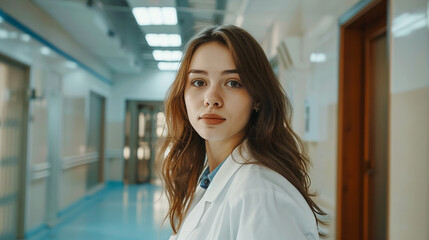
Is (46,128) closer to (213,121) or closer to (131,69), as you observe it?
(131,69)

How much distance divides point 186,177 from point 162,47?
5415 millimetres

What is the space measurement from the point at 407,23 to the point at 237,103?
1.32 metres

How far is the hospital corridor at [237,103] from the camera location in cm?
179

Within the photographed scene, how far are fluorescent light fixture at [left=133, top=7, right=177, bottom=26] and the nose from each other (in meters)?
3.54

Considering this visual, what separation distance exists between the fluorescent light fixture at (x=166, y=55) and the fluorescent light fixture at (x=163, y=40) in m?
0.52

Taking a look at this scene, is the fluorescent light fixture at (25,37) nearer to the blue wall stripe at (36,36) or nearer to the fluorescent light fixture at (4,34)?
the blue wall stripe at (36,36)

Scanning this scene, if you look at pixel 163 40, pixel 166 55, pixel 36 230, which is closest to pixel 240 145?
pixel 36 230

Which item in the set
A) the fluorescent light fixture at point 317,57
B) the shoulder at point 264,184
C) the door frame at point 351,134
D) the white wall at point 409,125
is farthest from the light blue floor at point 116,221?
the shoulder at point 264,184

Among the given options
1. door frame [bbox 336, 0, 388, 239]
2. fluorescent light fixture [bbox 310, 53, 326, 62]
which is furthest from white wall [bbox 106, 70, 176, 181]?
door frame [bbox 336, 0, 388, 239]

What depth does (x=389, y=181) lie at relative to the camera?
1909mm

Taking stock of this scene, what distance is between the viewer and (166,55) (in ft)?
23.5

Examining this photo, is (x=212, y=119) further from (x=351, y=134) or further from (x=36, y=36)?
(x=36, y=36)

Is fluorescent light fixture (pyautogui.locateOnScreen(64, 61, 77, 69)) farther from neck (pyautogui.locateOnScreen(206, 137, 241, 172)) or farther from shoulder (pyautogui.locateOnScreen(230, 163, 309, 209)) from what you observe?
shoulder (pyautogui.locateOnScreen(230, 163, 309, 209))

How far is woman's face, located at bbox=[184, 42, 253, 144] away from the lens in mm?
923
